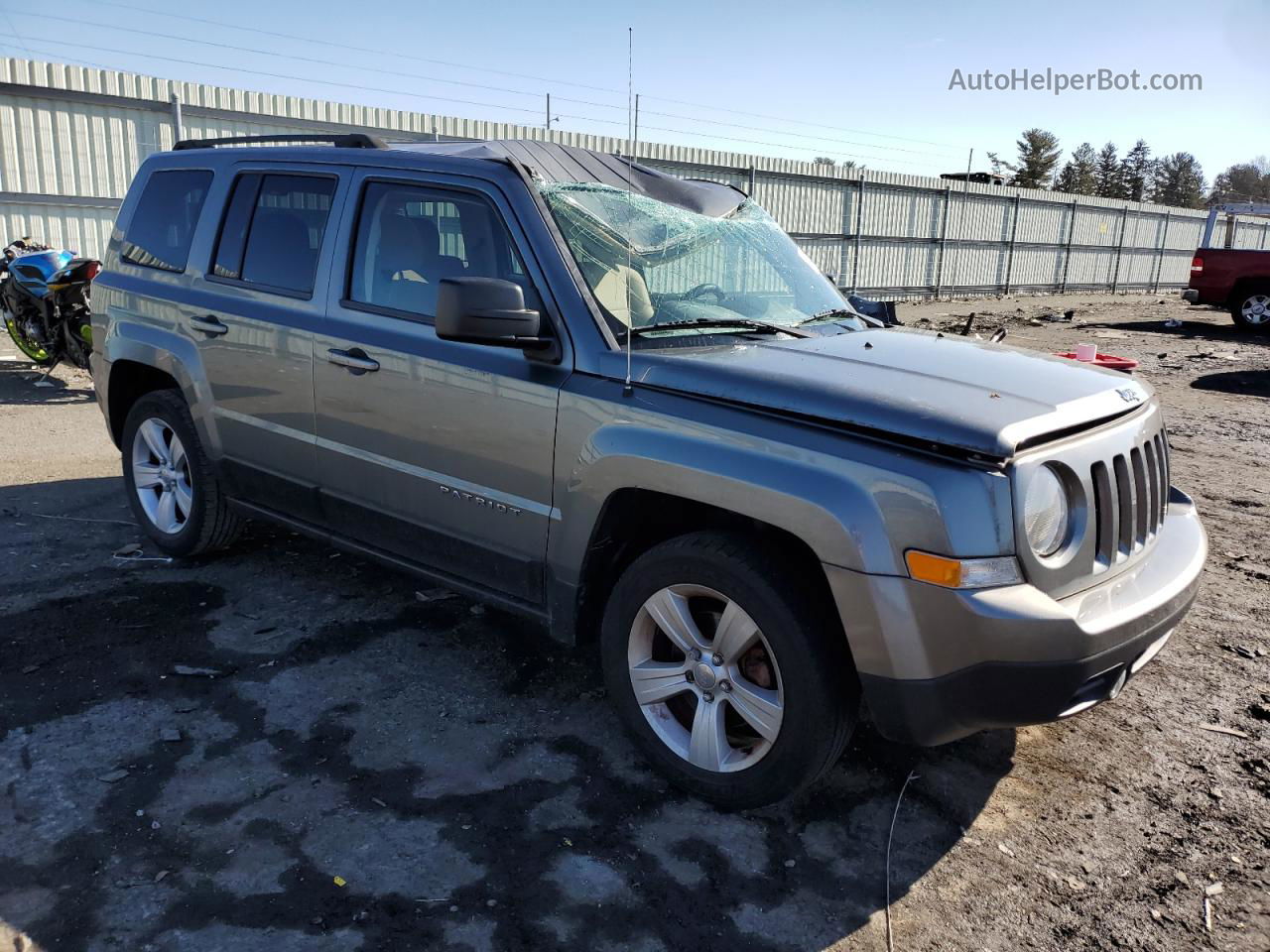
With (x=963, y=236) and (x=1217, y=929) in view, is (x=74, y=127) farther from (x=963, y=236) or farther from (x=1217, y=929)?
(x=963, y=236)

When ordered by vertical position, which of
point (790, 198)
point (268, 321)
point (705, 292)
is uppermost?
point (790, 198)

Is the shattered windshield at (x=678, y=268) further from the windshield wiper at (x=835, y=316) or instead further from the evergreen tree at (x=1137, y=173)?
the evergreen tree at (x=1137, y=173)

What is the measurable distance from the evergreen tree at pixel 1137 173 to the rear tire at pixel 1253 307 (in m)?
60.0

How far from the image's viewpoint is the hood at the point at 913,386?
267cm

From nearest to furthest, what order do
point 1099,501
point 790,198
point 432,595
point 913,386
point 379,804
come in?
point 1099,501 < point 913,386 < point 379,804 < point 432,595 < point 790,198

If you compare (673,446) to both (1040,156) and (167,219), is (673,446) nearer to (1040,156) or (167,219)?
(167,219)

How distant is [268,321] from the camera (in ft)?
13.9

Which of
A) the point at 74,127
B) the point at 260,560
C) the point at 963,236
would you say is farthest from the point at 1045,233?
the point at 260,560

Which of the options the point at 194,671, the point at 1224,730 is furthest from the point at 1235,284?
the point at 194,671

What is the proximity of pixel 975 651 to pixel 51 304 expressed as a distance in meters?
9.77

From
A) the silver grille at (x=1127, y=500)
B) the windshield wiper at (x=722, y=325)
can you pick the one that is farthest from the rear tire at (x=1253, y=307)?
the windshield wiper at (x=722, y=325)

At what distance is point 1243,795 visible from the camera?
10.8 feet

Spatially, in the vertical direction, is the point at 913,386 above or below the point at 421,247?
below

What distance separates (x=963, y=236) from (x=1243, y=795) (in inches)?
927
